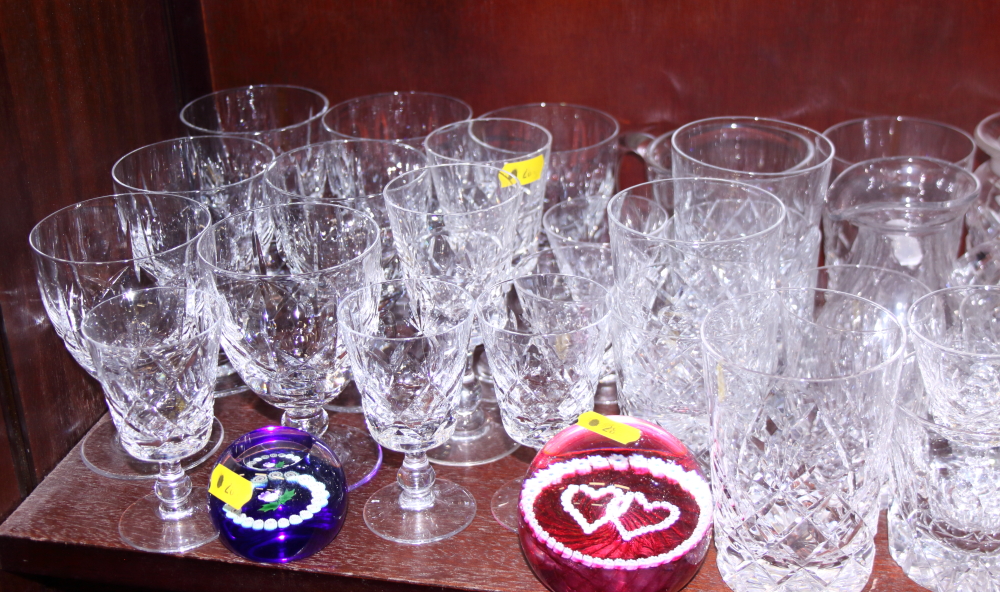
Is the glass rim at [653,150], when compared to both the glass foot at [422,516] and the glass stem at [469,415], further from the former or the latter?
the glass foot at [422,516]

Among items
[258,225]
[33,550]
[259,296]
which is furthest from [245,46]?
[33,550]

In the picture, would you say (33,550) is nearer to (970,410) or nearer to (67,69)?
(67,69)

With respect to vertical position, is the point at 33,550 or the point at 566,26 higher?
the point at 566,26

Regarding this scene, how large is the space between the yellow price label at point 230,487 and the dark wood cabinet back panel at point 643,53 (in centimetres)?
67

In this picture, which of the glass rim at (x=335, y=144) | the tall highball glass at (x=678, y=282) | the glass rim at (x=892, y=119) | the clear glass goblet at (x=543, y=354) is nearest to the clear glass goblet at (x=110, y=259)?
the glass rim at (x=335, y=144)

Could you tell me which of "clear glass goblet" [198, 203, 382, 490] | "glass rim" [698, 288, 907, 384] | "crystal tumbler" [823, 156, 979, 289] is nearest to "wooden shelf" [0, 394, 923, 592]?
"clear glass goblet" [198, 203, 382, 490]

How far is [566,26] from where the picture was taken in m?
1.29

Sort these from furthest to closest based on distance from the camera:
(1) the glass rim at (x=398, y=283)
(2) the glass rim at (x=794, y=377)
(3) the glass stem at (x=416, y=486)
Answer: (3) the glass stem at (x=416, y=486) < (1) the glass rim at (x=398, y=283) < (2) the glass rim at (x=794, y=377)

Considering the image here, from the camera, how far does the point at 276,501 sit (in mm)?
893

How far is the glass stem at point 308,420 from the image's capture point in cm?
104

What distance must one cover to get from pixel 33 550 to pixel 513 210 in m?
0.60

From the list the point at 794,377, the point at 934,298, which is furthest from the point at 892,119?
the point at 794,377

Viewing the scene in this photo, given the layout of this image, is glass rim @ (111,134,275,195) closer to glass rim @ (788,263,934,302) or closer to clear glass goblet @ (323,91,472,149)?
clear glass goblet @ (323,91,472,149)

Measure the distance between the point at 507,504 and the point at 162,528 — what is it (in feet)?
1.15
